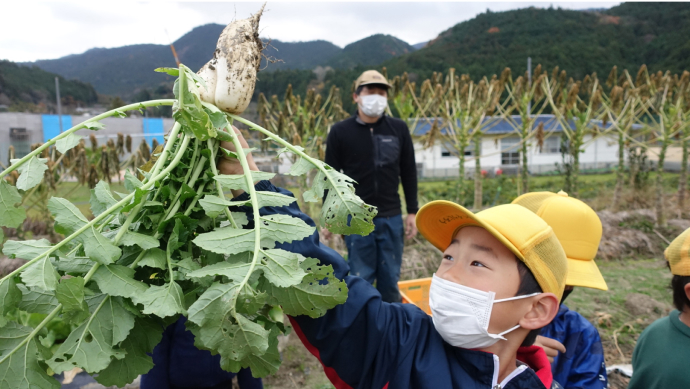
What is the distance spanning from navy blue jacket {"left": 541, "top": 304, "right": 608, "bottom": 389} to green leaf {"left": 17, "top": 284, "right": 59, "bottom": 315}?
1989mm

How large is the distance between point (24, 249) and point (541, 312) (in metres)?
1.48

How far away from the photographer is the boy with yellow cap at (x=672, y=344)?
1627mm

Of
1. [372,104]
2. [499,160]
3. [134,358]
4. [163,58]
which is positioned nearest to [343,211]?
[134,358]

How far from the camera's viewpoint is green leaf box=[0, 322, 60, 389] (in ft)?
3.14

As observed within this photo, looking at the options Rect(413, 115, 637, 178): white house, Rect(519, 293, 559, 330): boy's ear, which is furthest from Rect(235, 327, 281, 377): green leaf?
Rect(413, 115, 637, 178): white house

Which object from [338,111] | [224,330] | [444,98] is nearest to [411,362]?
[224,330]

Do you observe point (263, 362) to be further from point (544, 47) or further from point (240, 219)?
point (544, 47)

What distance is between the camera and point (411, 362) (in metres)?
1.31

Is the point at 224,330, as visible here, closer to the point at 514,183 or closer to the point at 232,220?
the point at 232,220

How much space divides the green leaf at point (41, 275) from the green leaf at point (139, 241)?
0.51 feet

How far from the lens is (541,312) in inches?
52.7

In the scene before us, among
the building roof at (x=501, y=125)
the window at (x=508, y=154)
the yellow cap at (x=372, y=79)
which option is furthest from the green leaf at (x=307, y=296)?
the window at (x=508, y=154)

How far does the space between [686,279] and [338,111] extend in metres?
6.60

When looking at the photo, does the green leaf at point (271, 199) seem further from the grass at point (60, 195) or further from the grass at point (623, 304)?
the grass at point (623, 304)
